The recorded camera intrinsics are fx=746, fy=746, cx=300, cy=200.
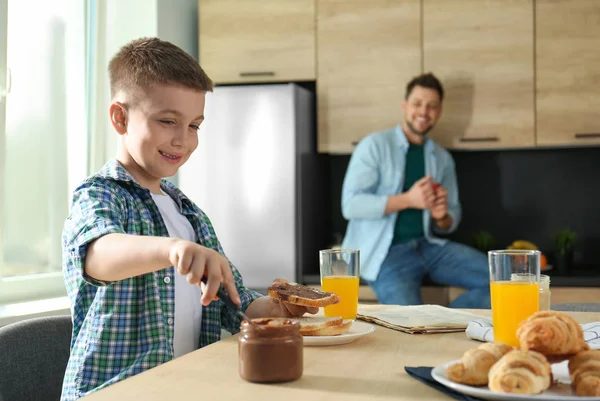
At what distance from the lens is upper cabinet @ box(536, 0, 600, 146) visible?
3.31 metres

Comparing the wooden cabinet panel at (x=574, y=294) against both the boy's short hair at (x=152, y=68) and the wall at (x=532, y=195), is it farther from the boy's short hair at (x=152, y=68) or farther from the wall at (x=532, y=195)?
the boy's short hair at (x=152, y=68)

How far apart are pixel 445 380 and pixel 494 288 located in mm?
323

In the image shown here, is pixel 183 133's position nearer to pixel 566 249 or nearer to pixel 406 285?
pixel 406 285

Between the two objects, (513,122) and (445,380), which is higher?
(513,122)

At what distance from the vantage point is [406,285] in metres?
3.17

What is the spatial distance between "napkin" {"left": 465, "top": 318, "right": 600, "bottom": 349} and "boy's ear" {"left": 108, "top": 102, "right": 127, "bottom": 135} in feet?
2.48

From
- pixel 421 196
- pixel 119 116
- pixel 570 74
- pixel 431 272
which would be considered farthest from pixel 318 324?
pixel 570 74

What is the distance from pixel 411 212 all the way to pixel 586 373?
263 cm

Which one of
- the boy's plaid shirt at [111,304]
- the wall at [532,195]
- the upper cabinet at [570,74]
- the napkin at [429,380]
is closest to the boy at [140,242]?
the boy's plaid shirt at [111,304]

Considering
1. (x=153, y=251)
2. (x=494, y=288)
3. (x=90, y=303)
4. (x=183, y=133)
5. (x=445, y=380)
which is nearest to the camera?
(x=445, y=380)

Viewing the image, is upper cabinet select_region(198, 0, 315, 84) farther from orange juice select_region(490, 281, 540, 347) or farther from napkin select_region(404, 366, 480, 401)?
napkin select_region(404, 366, 480, 401)

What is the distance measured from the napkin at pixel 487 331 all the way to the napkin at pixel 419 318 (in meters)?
0.05

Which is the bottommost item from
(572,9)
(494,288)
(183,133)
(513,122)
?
(494,288)

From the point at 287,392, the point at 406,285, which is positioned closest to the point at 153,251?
the point at 287,392
